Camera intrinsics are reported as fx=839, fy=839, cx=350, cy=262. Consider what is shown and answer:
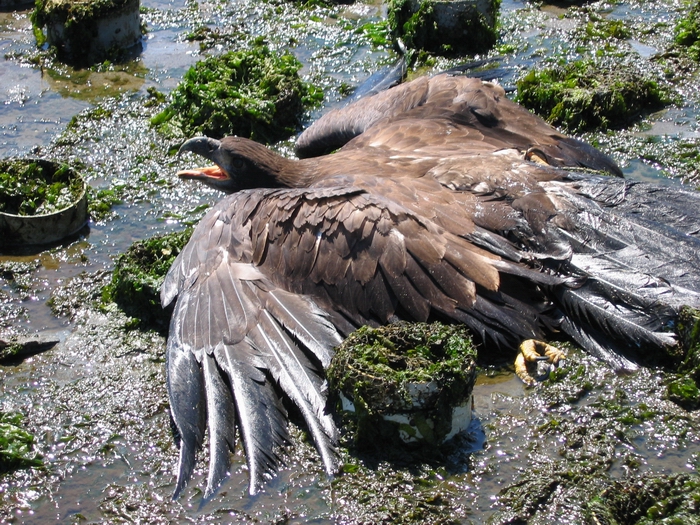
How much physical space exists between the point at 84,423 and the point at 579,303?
3.09 metres

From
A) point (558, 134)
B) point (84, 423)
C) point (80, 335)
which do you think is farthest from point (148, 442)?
point (558, 134)

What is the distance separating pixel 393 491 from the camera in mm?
4309

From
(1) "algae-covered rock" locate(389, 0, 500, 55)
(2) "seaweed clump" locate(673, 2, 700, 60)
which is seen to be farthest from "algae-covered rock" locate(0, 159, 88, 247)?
(2) "seaweed clump" locate(673, 2, 700, 60)

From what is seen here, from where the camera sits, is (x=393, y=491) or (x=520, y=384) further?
(x=520, y=384)

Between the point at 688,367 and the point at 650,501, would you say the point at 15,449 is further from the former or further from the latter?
the point at 688,367

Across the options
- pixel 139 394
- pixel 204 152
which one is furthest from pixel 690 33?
pixel 139 394

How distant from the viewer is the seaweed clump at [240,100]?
840 cm

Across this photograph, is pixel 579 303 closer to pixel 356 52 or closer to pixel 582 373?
pixel 582 373

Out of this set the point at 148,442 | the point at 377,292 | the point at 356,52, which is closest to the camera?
the point at 148,442

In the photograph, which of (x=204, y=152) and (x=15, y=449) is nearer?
(x=15, y=449)

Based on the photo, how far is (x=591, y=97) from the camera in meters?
7.95

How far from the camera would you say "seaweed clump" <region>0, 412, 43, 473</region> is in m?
4.69

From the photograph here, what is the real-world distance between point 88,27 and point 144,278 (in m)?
5.38

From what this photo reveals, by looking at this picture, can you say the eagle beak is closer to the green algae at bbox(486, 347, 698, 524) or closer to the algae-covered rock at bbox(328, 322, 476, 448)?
the algae-covered rock at bbox(328, 322, 476, 448)
